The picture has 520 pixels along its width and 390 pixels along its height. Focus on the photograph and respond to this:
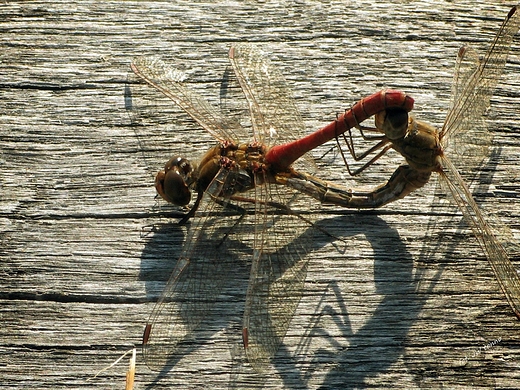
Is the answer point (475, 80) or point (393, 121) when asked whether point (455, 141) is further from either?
point (393, 121)

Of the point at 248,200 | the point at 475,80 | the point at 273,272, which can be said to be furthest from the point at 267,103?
the point at 475,80

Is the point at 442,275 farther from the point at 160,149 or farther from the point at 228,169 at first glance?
the point at 160,149

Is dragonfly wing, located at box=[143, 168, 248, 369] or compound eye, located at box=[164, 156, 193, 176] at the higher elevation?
compound eye, located at box=[164, 156, 193, 176]

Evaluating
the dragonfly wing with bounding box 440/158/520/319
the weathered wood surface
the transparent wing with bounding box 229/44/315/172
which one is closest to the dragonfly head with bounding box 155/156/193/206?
the weathered wood surface

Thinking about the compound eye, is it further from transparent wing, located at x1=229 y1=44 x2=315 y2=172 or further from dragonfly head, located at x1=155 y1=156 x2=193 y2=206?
transparent wing, located at x1=229 y1=44 x2=315 y2=172

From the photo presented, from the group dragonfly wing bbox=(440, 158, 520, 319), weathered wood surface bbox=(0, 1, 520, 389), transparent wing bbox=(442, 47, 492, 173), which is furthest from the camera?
transparent wing bbox=(442, 47, 492, 173)

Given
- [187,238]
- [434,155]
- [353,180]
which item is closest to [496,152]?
[434,155]

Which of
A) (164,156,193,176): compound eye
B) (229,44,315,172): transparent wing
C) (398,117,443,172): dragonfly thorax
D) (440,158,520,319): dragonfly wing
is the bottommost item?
(440,158,520,319): dragonfly wing
